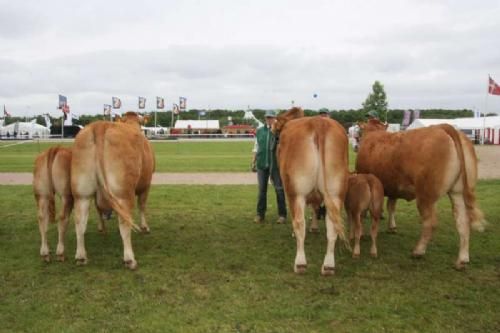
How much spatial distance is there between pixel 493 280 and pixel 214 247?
412 centimetres

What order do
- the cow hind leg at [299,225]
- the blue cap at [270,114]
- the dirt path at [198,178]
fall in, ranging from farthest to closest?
the dirt path at [198,178]
the blue cap at [270,114]
the cow hind leg at [299,225]

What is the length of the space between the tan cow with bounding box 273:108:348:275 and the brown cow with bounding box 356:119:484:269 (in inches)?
52.3

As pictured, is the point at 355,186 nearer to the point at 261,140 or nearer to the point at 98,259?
the point at 261,140

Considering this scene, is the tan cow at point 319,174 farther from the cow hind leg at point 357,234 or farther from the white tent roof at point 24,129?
the white tent roof at point 24,129

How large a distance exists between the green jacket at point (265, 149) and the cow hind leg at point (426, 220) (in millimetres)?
3470

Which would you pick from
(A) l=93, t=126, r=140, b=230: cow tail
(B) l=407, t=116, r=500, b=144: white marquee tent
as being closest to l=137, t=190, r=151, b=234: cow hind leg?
(A) l=93, t=126, r=140, b=230: cow tail

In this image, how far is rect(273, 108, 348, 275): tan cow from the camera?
21.2 ft

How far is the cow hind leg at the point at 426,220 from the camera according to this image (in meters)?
7.17

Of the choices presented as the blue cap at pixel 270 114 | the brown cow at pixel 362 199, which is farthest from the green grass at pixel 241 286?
the blue cap at pixel 270 114

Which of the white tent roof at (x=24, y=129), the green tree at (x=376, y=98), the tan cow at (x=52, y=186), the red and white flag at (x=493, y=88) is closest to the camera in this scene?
the tan cow at (x=52, y=186)

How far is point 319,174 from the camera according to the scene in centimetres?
650

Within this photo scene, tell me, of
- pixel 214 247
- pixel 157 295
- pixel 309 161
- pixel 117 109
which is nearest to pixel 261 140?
pixel 214 247

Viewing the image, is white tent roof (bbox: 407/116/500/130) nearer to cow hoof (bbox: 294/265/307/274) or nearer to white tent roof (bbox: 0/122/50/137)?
white tent roof (bbox: 0/122/50/137)

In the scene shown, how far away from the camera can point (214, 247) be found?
8117 millimetres
